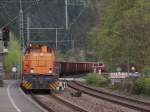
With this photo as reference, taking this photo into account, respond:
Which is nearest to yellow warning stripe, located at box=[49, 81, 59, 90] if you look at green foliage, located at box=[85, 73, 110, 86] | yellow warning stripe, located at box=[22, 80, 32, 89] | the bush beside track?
yellow warning stripe, located at box=[22, 80, 32, 89]

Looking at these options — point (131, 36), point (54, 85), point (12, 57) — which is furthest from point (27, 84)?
point (12, 57)

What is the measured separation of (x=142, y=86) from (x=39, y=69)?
7.88 m

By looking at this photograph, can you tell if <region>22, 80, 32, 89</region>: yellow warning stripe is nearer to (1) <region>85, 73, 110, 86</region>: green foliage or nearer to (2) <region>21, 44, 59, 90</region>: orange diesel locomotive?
(2) <region>21, 44, 59, 90</region>: orange diesel locomotive

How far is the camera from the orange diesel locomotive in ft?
131

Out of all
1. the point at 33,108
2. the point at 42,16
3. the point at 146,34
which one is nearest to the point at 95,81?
the point at 146,34

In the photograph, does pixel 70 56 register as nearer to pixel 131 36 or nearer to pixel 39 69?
pixel 131 36

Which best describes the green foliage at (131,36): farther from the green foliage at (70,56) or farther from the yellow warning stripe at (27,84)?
the green foliage at (70,56)

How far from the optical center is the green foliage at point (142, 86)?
38378 mm

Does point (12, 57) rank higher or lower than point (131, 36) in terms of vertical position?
lower

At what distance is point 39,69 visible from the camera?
136 feet

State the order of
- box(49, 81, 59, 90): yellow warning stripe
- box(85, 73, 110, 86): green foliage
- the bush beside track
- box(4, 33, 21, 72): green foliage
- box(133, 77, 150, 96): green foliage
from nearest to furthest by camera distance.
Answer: box(133, 77, 150, 96): green foliage, the bush beside track, box(49, 81, 59, 90): yellow warning stripe, box(85, 73, 110, 86): green foliage, box(4, 33, 21, 72): green foliage

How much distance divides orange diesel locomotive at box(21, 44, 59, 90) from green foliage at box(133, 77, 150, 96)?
5.75 m

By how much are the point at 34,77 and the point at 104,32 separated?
16.1 m

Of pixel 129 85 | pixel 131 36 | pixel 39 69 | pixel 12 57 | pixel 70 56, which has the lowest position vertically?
pixel 129 85
